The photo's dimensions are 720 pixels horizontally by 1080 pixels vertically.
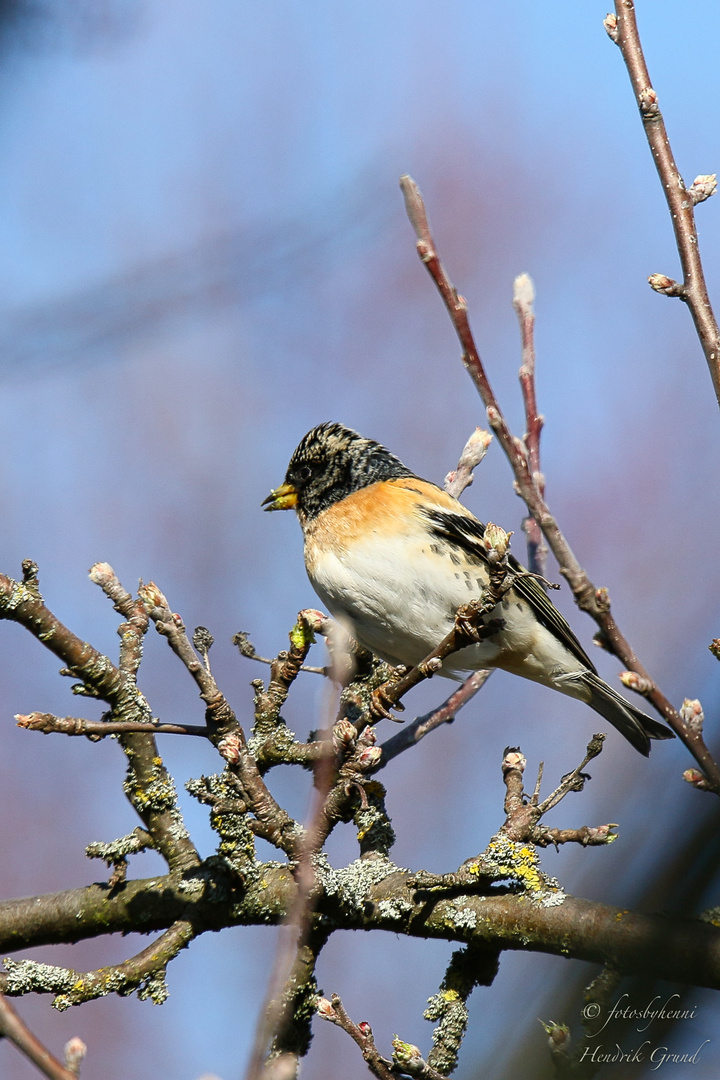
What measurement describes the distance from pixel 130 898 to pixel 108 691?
21.6 inches

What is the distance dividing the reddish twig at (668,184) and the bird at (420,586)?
1.10 meters

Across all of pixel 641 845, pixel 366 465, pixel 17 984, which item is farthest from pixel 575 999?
pixel 366 465

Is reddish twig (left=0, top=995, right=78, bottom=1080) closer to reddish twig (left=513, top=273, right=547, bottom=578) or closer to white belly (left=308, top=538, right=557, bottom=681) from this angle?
reddish twig (left=513, top=273, right=547, bottom=578)

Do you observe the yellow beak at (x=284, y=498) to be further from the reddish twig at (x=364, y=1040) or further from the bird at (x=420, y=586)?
the reddish twig at (x=364, y=1040)

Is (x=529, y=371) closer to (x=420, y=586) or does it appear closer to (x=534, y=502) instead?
(x=534, y=502)

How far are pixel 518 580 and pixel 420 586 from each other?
403 mm

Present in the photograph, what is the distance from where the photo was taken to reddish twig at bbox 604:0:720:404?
2.38 meters

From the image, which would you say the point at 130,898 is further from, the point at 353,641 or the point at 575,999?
the point at 575,999

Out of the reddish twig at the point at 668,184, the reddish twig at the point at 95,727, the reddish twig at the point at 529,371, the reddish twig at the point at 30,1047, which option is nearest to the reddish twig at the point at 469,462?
the reddish twig at the point at 529,371

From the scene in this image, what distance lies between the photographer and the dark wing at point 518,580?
140 inches

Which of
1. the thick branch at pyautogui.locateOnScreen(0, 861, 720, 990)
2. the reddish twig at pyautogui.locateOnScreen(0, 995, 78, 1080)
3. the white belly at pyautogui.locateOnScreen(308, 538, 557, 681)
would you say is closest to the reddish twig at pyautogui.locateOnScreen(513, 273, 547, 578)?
the white belly at pyautogui.locateOnScreen(308, 538, 557, 681)

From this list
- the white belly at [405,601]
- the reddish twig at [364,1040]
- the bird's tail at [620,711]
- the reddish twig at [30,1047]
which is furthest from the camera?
the bird's tail at [620,711]

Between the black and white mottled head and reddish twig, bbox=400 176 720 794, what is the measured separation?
1.83 meters

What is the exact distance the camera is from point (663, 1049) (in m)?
1.06
